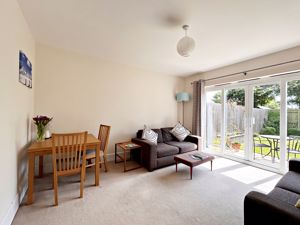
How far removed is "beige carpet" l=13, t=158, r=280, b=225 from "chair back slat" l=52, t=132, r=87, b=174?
0.45 meters

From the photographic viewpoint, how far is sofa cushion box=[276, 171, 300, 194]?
65.9 inches

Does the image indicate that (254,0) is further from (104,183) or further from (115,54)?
(104,183)

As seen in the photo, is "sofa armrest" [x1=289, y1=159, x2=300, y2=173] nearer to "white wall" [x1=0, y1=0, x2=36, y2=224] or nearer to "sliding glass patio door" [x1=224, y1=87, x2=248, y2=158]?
"sliding glass patio door" [x1=224, y1=87, x2=248, y2=158]

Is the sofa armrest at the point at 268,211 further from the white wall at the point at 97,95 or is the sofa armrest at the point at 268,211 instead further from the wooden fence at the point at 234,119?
the white wall at the point at 97,95

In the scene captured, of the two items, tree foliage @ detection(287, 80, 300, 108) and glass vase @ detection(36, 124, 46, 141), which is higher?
tree foliage @ detection(287, 80, 300, 108)

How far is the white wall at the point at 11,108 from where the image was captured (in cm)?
151

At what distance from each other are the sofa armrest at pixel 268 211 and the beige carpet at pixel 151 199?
2.05 ft

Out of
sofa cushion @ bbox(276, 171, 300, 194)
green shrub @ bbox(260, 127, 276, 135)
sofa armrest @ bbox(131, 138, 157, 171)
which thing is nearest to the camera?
sofa cushion @ bbox(276, 171, 300, 194)

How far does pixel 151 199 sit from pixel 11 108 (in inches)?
84.0

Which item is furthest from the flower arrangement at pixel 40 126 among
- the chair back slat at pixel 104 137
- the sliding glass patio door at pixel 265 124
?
the sliding glass patio door at pixel 265 124

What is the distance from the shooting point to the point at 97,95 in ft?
11.7

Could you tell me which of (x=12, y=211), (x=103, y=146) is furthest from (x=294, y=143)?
(x=12, y=211)

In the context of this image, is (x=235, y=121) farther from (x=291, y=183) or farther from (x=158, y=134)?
(x=291, y=183)

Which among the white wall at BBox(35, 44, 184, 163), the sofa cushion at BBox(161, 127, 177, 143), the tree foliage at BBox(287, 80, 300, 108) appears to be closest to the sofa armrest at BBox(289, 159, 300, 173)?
the tree foliage at BBox(287, 80, 300, 108)
